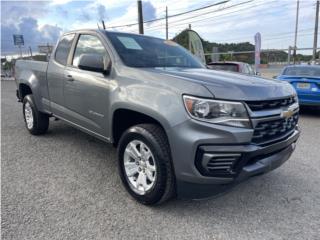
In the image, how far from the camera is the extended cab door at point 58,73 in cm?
427

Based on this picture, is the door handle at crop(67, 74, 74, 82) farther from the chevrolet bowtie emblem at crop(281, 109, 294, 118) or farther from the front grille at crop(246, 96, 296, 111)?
the chevrolet bowtie emblem at crop(281, 109, 294, 118)

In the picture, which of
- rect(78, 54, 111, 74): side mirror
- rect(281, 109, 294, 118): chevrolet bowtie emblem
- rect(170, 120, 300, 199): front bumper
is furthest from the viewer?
rect(78, 54, 111, 74): side mirror

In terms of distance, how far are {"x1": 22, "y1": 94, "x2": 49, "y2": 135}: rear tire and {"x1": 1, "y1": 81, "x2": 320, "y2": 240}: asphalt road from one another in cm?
101

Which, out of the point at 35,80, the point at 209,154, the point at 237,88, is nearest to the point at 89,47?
the point at 35,80

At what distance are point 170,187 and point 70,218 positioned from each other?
39.1 inches

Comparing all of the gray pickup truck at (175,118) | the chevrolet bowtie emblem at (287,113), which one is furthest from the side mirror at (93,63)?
the chevrolet bowtie emblem at (287,113)

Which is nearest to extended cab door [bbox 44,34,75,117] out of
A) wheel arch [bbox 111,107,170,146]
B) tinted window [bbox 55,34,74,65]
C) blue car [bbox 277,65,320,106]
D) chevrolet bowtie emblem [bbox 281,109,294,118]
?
tinted window [bbox 55,34,74,65]

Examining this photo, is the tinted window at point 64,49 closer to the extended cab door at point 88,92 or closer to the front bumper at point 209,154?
the extended cab door at point 88,92

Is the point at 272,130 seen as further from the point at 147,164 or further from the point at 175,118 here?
the point at 147,164

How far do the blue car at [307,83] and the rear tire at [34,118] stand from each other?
626 centimetres

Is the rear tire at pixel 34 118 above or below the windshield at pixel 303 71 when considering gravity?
below

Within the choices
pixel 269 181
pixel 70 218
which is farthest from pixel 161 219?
pixel 269 181

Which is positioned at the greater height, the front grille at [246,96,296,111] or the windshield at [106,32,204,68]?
the windshield at [106,32,204,68]

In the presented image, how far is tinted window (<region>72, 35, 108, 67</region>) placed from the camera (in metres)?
3.61
